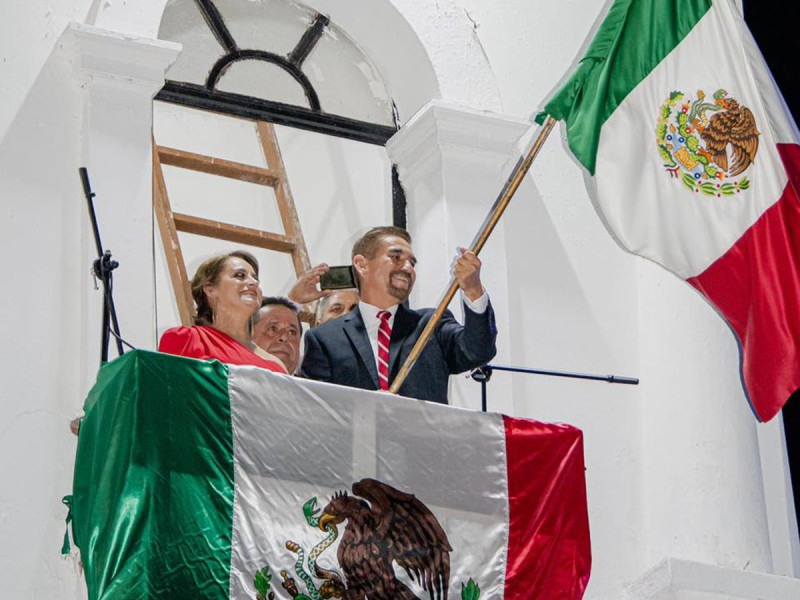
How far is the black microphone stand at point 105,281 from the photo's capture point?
7598 mm

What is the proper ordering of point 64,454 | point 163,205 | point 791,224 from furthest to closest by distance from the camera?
point 163,205
point 791,224
point 64,454

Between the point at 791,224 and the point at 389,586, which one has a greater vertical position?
the point at 791,224

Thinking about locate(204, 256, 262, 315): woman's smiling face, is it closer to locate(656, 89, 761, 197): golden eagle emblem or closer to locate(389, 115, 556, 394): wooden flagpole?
locate(389, 115, 556, 394): wooden flagpole

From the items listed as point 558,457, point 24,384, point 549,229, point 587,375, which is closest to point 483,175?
point 549,229

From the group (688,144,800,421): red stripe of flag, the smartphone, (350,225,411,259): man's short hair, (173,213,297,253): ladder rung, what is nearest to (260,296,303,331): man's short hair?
the smartphone

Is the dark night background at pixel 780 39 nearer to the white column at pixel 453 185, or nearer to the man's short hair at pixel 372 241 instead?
the white column at pixel 453 185

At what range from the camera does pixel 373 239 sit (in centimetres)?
810

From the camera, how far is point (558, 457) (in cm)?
775

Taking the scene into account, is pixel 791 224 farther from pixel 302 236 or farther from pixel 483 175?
pixel 302 236

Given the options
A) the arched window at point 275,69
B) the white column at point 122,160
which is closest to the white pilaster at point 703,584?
the white column at point 122,160

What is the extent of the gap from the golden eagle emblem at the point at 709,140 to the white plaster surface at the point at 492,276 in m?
0.92

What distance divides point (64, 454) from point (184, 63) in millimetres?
2044

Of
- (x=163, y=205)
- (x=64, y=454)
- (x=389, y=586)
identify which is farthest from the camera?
(x=163, y=205)

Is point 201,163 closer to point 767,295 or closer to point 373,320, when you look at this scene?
point 373,320
